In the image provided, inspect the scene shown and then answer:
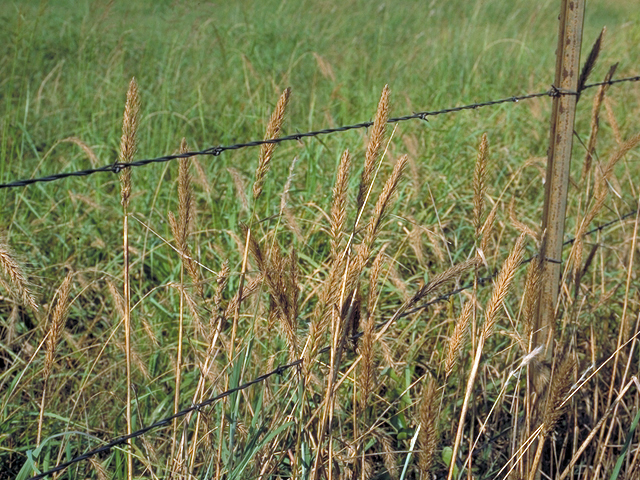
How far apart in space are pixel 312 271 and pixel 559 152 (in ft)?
3.51

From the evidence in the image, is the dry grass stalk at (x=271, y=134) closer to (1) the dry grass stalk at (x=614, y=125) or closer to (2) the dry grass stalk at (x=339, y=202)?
(2) the dry grass stalk at (x=339, y=202)

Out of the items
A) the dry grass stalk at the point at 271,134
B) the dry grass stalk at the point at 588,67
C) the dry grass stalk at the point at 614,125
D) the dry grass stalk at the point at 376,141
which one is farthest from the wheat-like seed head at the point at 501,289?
the dry grass stalk at the point at 614,125

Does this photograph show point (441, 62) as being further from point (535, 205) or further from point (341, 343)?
point (341, 343)

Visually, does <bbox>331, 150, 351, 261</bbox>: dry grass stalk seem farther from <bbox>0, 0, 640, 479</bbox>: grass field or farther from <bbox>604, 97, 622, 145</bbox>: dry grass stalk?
<bbox>604, 97, 622, 145</bbox>: dry grass stalk

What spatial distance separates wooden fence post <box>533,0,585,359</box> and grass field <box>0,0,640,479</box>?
0.23 feet

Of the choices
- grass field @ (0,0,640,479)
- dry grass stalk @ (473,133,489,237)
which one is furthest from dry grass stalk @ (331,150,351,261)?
dry grass stalk @ (473,133,489,237)

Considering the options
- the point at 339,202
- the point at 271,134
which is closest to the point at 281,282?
the point at 339,202

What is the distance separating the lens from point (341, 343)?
1.16 m

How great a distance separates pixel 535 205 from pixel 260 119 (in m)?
1.42

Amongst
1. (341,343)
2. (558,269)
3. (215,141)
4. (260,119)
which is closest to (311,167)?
(260,119)

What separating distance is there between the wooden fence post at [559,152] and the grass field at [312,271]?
0.23 feet

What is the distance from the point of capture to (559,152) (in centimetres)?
171

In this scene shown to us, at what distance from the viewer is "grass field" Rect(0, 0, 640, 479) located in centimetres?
124

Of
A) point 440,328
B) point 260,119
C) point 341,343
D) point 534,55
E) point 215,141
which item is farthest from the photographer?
point 534,55
